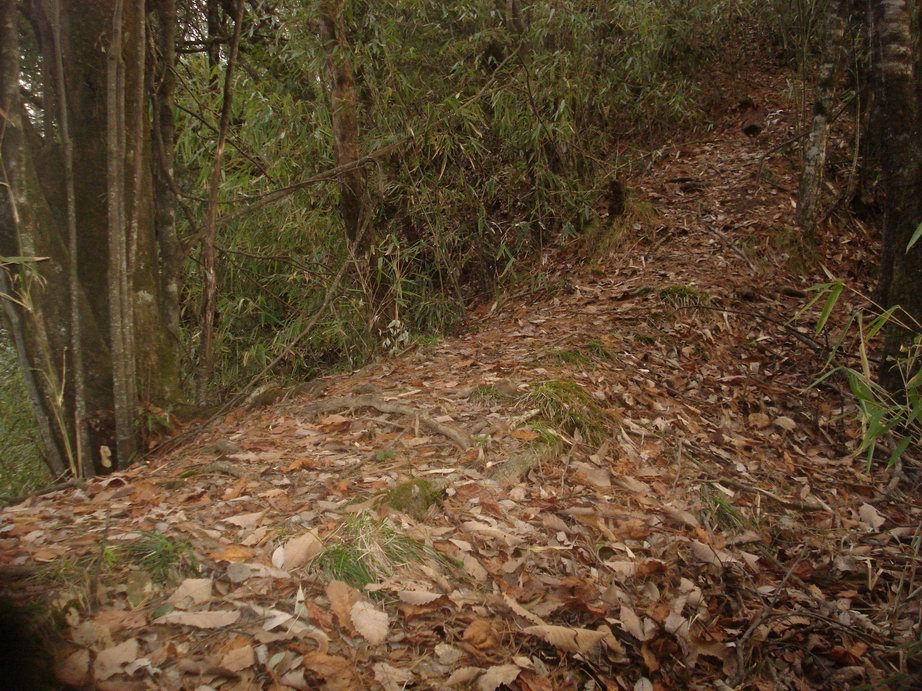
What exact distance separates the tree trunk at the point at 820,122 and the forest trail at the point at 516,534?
1568 millimetres

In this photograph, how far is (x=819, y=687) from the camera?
2.06 m

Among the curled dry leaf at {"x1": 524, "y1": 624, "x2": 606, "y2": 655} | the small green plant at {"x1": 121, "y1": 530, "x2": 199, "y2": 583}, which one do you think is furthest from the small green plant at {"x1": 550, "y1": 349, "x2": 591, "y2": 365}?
the small green plant at {"x1": 121, "y1": 530, "x2": 199, "y2": 583}

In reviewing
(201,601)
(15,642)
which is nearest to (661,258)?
(201,601)

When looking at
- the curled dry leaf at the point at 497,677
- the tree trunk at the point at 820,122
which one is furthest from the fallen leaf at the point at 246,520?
the tree trunk at the point at 820,122

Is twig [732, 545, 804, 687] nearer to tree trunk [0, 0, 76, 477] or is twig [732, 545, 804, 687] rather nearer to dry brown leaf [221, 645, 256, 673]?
dry brown leaf [221, 645, 256, 673]

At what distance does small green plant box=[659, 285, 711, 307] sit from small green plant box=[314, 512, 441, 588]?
10.4ft

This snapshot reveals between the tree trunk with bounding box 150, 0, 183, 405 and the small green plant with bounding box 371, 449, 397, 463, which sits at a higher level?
the tree trunk with bounding box 150, 0, 183, 405

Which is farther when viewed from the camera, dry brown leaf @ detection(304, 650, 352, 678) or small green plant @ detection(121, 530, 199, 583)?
small green plant @ detection(121, 530, 199, 583)

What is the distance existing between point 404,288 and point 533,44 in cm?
255

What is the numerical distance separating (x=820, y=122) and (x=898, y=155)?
1893 mm

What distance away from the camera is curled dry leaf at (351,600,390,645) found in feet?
5.77

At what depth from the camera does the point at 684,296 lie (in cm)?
475

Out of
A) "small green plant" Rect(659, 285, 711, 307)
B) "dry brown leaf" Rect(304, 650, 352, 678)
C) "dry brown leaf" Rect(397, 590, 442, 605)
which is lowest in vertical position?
"dry brown leaf" Rect(397, 590, 442, 605)

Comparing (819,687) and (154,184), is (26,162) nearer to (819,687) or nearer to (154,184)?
(154,184)
